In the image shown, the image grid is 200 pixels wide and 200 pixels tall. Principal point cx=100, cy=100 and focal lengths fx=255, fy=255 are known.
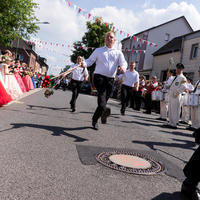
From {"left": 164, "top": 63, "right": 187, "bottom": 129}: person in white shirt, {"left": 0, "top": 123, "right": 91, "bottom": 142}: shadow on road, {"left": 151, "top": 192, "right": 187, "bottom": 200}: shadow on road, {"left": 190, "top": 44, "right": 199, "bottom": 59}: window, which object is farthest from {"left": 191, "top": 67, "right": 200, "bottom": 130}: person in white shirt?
{"left": 190, "top": 44, "right": 199, "bottom": 59}: window

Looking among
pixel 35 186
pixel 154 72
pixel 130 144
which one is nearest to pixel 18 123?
pixel 130 144

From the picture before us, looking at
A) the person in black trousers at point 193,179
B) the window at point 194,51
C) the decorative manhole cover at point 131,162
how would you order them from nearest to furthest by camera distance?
the person in black trousers at point 193,179 < the decorative manhole cover at point 131,162 < the window at point 194,51

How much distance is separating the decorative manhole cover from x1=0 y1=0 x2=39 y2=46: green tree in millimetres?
23671

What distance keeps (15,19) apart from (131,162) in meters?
25.1

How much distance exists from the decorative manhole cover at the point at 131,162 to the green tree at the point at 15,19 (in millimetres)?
23671

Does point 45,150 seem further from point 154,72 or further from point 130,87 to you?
point 154,72

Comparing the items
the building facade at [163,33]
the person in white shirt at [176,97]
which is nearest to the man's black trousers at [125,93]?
the person in white shirt at [176,97]

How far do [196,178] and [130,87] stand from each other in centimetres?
728

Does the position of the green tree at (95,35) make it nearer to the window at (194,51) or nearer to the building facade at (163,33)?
the building facade at (163,33)

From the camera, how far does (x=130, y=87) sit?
978cm

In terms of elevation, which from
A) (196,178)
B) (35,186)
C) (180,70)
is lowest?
(35,186)

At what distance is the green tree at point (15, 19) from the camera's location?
80.5ft

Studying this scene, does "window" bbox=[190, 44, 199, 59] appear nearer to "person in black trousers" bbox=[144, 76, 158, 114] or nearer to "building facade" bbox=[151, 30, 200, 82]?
"building facade" bbox=[151, 30, 200, 82]

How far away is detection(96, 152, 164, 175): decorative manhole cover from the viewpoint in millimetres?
3315
